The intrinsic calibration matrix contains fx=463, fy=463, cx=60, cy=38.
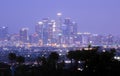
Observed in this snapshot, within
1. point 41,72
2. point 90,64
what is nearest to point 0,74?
point 41,72

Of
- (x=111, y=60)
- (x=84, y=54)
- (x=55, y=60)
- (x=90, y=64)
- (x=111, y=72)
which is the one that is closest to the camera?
(x=111, y=72)

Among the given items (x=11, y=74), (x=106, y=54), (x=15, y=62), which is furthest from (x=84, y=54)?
(x=15, y=62)

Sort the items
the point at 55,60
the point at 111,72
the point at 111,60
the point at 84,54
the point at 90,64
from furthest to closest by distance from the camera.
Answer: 1. the point at 55,60
2. the point at 84,54
3. the point at 111,60
4. the point at 90,64
5. the point at 111,72

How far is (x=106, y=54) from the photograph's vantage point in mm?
42344

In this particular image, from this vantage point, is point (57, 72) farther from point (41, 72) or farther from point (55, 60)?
point (55, 60)

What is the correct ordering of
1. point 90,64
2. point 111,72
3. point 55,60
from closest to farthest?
point 111,72 → point 90,64 → point 55,60

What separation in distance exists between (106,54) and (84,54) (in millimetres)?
5011

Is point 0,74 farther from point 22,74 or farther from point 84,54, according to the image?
point 84,54

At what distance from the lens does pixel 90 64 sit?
3988 centimetres

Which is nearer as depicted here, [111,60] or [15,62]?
[111,60]

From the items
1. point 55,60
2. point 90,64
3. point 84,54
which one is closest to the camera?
point 90,64

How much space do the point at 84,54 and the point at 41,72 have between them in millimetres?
6020

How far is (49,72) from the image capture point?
42031 mm

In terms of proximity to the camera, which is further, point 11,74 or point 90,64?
point 11,74
